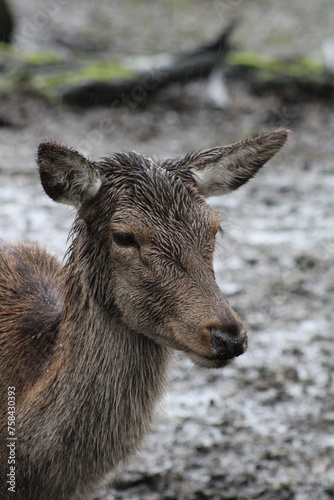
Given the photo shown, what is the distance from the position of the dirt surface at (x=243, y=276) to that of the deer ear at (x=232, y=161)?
448 mm

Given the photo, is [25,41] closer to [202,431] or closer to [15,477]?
[202,431]

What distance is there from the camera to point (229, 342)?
3061 millimetres

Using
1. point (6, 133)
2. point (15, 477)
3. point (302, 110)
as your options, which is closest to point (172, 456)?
point (15, 477)

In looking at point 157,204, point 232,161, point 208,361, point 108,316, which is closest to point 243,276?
point 232,161

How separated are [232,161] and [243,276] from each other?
3.97 m

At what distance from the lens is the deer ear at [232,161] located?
379 cm

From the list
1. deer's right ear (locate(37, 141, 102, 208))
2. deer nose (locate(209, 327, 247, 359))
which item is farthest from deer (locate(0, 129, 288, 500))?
deer nose (locate(209, 327, 247, 359))

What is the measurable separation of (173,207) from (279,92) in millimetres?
10830

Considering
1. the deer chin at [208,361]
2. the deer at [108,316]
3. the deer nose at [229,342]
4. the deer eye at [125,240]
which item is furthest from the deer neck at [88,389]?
the deer nose at [229,342]

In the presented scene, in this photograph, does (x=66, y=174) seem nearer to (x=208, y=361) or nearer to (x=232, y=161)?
(x=232, y=161)

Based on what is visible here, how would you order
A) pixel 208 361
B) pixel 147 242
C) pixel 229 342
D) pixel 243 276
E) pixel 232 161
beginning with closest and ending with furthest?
1. pixel 229 342
2. pixel 208 361
3. pixel 147 242
4. pixel 232 161
5. pixel 243 276

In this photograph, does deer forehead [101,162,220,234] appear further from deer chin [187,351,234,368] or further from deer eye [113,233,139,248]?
deer chin [187,351,234,368]

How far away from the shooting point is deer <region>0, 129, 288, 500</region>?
11.1 ft

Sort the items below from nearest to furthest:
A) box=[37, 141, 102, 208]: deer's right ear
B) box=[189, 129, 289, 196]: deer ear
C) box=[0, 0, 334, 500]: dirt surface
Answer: box=[37, 141, 102, 208]: deer's right ear → box=[189, 129, 289, 196]: deer ear → box=[0, 0, 334, 500]: dirt surface
